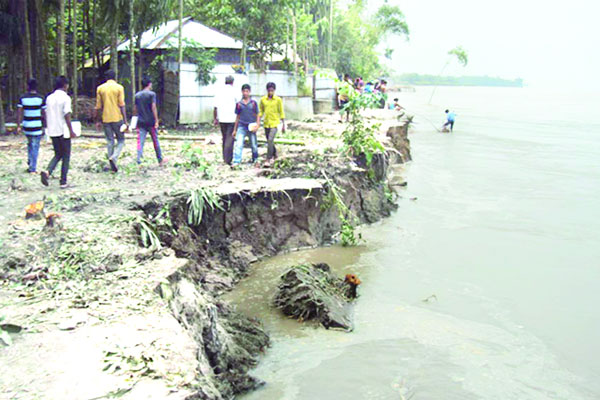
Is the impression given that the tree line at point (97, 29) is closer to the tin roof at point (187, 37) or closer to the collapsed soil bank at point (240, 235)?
the tin roof at point (187, 37)

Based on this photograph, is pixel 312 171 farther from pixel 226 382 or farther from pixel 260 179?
pixel 226 382

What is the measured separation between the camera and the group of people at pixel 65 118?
8.90 meters

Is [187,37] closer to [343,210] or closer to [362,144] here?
[362,144]

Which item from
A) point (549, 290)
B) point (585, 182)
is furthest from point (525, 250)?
point (585, 182)

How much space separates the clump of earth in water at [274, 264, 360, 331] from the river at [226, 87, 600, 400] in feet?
0.52

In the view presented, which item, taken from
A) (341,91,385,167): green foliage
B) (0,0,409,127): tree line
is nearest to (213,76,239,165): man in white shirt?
(341,91,385,167): green foliage

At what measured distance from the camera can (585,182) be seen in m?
21.6

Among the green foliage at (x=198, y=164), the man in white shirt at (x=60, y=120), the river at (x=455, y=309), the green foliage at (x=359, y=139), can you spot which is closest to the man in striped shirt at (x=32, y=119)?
the man in white shirt at (x=60, y=120)

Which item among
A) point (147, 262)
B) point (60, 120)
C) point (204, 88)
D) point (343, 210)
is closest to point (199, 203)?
point (60, 120)

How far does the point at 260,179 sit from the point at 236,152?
1.38 m

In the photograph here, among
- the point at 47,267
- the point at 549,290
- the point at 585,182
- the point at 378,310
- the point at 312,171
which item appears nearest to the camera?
the point at 47,267

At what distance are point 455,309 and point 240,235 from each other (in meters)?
3.49

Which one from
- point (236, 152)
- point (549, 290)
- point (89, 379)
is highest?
point (236, 152)

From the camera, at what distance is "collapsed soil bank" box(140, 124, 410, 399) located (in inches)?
216
